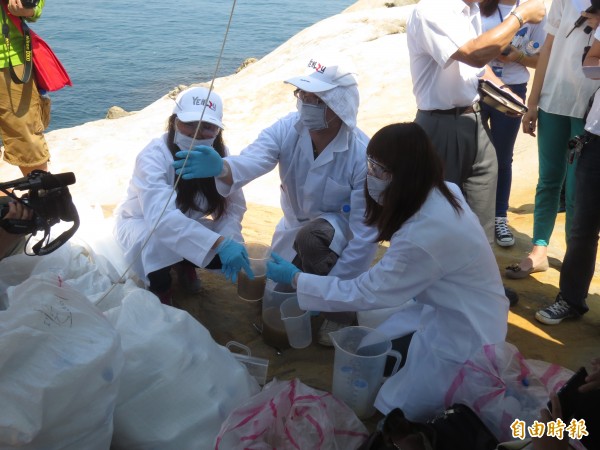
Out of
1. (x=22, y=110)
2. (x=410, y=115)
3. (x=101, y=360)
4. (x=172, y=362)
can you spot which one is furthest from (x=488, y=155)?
(x=410, y=115)

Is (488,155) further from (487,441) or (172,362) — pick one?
(172,362)

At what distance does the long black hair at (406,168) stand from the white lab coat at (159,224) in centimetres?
99

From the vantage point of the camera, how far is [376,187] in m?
2.18

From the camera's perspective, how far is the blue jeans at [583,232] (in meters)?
2.71

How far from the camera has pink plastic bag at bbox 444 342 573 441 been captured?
79.3 inches

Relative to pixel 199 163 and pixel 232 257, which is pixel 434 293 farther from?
pixel 199 163

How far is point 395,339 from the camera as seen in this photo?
2488 mm

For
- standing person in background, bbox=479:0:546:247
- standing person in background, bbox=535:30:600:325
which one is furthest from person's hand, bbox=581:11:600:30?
standing person in background, bbox=479:0:546:247

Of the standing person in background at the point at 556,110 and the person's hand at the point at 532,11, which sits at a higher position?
the person's hand at the point at 532,11

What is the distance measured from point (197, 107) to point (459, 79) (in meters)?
1.37

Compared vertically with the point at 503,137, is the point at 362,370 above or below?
below

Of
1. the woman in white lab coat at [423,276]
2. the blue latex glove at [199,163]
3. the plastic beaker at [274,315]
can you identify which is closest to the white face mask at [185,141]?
the blue latex glove at [199,163]

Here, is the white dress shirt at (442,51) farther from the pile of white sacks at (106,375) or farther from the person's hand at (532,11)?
the pile of white sacks at (106,375)

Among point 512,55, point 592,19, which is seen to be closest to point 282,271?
point 592,19
